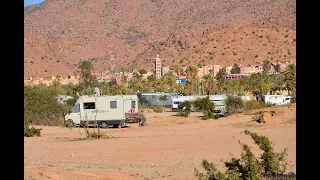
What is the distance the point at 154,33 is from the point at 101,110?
471ft

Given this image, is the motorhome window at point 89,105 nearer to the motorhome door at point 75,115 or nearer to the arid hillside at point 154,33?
the motorhome door at point 75,115

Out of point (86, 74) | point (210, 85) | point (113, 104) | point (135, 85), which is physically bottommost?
point (113, 104)

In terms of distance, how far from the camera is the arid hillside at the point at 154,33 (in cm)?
12900

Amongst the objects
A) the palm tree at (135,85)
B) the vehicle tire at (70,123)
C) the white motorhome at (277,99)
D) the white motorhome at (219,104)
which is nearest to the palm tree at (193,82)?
the palm tree at (135,85)

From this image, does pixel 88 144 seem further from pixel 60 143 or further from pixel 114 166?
pixel 114 166

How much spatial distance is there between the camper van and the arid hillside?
249 feet

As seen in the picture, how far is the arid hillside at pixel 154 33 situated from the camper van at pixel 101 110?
75990 millimetres

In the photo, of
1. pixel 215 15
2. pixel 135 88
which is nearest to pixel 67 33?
pixel 215 15

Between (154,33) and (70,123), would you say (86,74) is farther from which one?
(154,33)

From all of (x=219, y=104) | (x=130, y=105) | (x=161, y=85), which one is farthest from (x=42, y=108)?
(x=161, y=85)

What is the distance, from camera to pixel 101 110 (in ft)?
113

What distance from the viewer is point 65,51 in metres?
164

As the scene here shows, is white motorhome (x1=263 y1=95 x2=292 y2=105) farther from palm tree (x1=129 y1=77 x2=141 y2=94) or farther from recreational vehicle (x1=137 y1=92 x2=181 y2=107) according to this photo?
palm tree (x1=129 y1=77 x2=141 y2=94)
